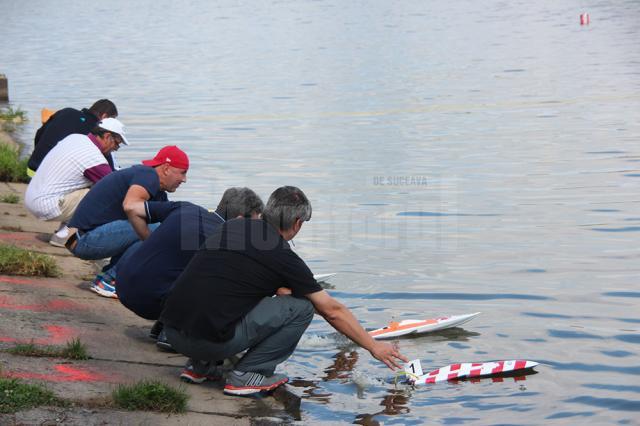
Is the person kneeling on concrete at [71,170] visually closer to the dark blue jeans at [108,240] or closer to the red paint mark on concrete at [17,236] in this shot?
the red paint mark on concrete at [17,236]

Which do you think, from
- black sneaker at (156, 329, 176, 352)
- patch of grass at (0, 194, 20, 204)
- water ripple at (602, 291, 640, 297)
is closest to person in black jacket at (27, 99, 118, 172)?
patch of grass at (0, 194, 20, 204)

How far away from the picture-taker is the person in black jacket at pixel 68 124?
1217cm

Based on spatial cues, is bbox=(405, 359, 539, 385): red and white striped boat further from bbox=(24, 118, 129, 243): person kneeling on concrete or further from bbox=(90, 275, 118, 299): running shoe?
bbox=(24, 118, 129, 243): person kneeling on concrete

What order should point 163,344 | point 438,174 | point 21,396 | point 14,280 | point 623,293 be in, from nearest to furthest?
point 21,396
point 163,344
point 14,280
point 623,293
point 438,174

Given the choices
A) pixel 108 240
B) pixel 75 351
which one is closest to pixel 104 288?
pixel 108 240

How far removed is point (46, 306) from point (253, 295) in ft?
8.88

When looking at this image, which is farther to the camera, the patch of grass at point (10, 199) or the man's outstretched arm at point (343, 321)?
the patch of grass at point (10, 199)

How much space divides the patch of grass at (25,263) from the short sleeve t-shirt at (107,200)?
2.01 ft

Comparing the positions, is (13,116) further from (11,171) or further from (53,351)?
(53,351)

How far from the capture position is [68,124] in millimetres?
12469

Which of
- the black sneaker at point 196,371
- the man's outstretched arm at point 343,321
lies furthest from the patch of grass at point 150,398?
the man's outstretched arm at point 343,321

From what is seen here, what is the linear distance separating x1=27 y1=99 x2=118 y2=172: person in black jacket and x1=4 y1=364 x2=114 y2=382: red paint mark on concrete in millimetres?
4911

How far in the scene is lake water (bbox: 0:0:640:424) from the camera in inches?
354

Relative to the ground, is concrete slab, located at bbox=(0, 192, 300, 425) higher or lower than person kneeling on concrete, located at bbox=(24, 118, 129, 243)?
lower
